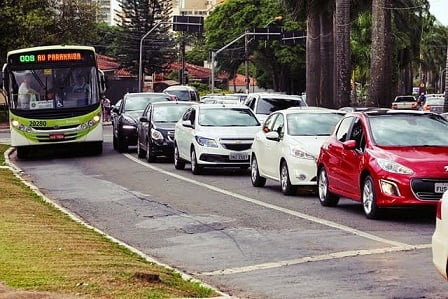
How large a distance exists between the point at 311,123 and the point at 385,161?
5.43 m

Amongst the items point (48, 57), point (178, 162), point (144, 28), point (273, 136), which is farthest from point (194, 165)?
point (144, 28)

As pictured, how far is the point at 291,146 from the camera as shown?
19.1 metres

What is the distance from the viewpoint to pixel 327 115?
20.5 metres

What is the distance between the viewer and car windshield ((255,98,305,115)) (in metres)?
30.2

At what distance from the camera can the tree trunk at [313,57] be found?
4244 cm

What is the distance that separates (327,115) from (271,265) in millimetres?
9668

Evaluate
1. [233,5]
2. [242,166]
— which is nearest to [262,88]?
[233,5]

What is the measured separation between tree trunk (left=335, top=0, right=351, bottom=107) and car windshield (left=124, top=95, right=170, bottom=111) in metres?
5.88

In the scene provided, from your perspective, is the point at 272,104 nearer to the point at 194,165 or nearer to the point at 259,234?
the point at 194,165

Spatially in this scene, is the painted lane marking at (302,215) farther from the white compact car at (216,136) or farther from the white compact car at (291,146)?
the white compact car at (291,146)

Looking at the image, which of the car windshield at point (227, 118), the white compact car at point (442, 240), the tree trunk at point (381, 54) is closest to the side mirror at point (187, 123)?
the car windshield at point (227, 118)

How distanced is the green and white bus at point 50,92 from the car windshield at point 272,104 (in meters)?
4.75

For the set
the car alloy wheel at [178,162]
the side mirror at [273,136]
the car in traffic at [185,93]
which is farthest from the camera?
the car in traffic at [185,93]

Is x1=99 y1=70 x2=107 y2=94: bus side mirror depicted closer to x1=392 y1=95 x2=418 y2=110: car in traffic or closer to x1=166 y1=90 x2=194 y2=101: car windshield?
x1=166 y1=90 x2=194 y2=101: car windshield
